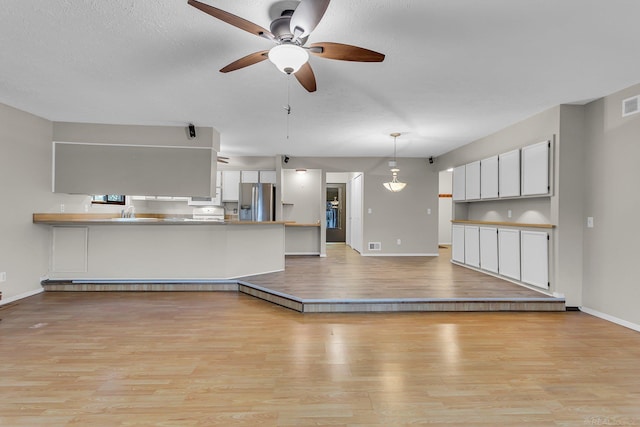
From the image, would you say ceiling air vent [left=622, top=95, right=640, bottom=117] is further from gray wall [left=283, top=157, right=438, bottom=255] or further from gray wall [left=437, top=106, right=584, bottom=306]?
gray wall [left=283, top=157, right=438, bottom=255]

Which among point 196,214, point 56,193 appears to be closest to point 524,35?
point 56,193

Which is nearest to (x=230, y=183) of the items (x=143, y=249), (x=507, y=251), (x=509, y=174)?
(x=143, y=249)

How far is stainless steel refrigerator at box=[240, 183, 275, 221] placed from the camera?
7281 millimetres

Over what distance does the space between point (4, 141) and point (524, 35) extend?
227 inches


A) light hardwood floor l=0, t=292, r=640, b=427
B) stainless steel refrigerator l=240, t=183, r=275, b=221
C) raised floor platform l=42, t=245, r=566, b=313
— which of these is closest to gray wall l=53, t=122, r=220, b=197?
raised floor platform l=42, t=245, r=566, b=313

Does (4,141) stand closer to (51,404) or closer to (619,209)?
(51,404)

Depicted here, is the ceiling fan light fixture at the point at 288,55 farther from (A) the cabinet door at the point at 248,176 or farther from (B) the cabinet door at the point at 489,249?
(A) the cabinet door at the point at 248,176

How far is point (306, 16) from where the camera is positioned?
69.3 inches

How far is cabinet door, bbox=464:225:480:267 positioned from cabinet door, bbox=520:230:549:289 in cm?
113

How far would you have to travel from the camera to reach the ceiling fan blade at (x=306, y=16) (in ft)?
5.46

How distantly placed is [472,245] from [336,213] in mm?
5218

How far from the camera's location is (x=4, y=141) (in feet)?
13.0

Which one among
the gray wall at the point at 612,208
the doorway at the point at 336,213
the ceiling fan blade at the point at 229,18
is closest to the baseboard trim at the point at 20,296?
the ceiling fan blade at the point at 229,18

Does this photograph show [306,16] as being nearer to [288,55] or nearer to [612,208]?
[288,55]
